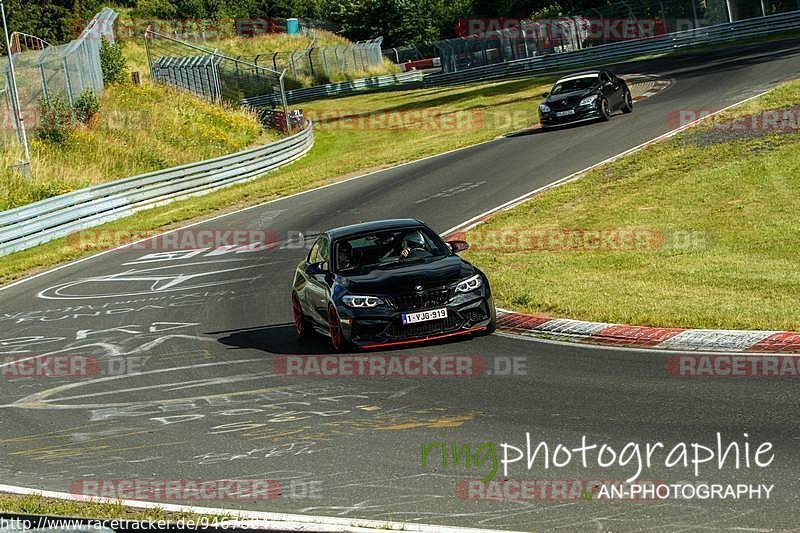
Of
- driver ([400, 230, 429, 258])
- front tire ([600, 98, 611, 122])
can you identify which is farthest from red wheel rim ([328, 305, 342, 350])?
front tire ([600, 98, 611, 122])

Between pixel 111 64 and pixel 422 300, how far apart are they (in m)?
36.9

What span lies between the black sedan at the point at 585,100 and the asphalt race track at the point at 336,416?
56.8ft

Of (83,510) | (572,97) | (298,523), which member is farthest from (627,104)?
(298,523)

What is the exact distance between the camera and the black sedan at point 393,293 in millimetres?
12367

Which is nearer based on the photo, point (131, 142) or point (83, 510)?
point (83, 510)

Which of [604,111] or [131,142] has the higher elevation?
[131,142]

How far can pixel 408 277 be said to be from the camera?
41.5ft

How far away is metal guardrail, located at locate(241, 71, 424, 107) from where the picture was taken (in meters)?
68.9

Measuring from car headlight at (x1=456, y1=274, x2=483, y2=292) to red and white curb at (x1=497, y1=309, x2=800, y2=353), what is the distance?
2.61ft

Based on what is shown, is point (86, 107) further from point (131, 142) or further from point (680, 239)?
point (680, 239)

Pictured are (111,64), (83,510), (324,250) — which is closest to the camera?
(83,510)

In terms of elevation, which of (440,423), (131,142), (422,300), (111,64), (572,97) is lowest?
(440,423)

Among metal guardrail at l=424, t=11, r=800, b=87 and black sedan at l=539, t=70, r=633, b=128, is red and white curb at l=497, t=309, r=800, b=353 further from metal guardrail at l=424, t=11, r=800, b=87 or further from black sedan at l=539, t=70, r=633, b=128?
metal guardrail at l=424, t=11, r=800, b=87

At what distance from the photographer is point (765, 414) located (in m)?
8.23
